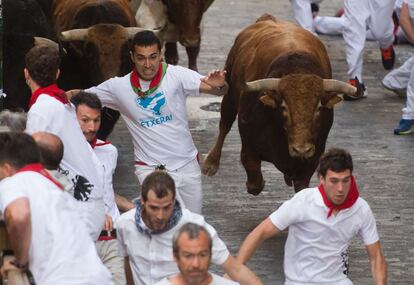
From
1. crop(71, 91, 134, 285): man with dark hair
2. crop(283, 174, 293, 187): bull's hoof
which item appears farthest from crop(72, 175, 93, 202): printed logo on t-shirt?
crop(283, 174, 293, 187): bull's hoof

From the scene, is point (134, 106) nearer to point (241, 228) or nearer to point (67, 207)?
point (241, 228)

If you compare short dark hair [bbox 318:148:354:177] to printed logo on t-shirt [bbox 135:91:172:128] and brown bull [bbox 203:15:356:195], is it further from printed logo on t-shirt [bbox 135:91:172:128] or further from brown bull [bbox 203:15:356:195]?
brown bull [bbox 203:15:356:195]

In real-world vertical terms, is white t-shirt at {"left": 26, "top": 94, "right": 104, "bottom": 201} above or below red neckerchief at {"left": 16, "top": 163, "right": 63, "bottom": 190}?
below

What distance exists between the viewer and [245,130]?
12195 millimetres

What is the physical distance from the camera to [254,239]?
890 cm

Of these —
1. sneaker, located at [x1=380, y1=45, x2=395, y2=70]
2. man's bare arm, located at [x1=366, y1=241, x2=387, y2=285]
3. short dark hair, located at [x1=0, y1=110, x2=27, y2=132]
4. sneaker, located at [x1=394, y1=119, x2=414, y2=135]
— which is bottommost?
sneaker, located at [x1=380, y1=45, x2=395, y2=70]

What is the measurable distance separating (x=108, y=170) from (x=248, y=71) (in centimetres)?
313

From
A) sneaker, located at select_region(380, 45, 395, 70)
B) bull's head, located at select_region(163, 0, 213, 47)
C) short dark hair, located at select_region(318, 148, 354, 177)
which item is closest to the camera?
short dark hair, located at select_region(318, 148, 354, 177)

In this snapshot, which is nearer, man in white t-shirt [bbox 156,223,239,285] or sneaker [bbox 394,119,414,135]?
man in white t-shirt [bbox 156,223,239,285]

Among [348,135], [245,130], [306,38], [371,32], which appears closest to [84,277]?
[245,130]

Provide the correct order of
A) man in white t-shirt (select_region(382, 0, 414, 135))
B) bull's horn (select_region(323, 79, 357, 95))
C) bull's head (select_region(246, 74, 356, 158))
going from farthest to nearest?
man in white t-shirt (select_region(382, 0, 414, 135)) < bull's horn (select_region(323, 79, 357, 95)) < bull's head (select_region(246, 74, 356, 158))

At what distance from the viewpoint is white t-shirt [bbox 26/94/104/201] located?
9.02m

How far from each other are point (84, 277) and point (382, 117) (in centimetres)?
901

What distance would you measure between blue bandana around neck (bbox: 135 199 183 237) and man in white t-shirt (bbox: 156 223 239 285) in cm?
77
